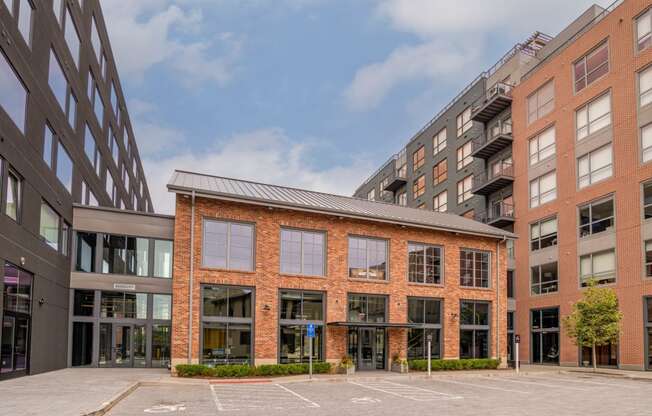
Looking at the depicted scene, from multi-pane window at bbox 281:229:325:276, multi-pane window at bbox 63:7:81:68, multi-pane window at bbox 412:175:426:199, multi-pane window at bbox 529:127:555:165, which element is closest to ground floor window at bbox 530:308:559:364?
multi-pane window at bbox 529:127:555:165

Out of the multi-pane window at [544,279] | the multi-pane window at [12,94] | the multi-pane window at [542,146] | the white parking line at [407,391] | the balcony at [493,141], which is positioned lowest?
the white parking line at [407,391]

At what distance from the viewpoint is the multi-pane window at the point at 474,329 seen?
99.7 ft

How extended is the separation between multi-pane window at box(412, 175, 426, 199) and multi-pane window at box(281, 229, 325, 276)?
28505mm

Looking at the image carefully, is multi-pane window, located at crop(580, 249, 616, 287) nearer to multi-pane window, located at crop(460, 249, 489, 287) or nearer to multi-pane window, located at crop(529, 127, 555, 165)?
multi-pane window, located at crop(460, 249, 489, 287)

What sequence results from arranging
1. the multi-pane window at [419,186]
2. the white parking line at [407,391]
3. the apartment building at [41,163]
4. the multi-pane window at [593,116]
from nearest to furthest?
the white parking line at [407,391], the apartment building at [41,163], the multi-pane window at [593,116], the multi-pane window at [419,186]

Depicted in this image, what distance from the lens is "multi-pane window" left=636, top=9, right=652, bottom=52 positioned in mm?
30078

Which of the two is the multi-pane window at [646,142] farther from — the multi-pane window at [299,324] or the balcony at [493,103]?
the multi-pane window at [299,324]

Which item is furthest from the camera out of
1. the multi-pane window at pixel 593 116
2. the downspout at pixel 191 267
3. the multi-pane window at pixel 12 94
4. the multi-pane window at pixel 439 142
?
the multi-pane window at pixel 439 142

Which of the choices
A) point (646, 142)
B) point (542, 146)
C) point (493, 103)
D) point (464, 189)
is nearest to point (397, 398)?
point (646, 142)

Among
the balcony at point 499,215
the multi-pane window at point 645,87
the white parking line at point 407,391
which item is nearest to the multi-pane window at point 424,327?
the white parking line at point 407,391

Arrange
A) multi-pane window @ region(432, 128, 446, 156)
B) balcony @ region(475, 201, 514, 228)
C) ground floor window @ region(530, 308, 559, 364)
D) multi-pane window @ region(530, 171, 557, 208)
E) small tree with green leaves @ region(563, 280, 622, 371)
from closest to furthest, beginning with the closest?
small tree with green leaves @ region(563, 280, 622, 371), ground floor window @ region(530, 308, 559, 364), multi-pane window @ region(530, 171, 557, 208), balcony @ region(475, 201, 514, 228), multi-pane window @ region(432, 128, 446, 156)

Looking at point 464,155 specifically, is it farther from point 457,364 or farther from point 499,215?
point 457,364

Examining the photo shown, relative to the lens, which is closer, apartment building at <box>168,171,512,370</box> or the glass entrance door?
apartment building at <box>168,171,512,370</box>

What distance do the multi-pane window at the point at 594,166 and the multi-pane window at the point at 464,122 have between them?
12.8 meters
